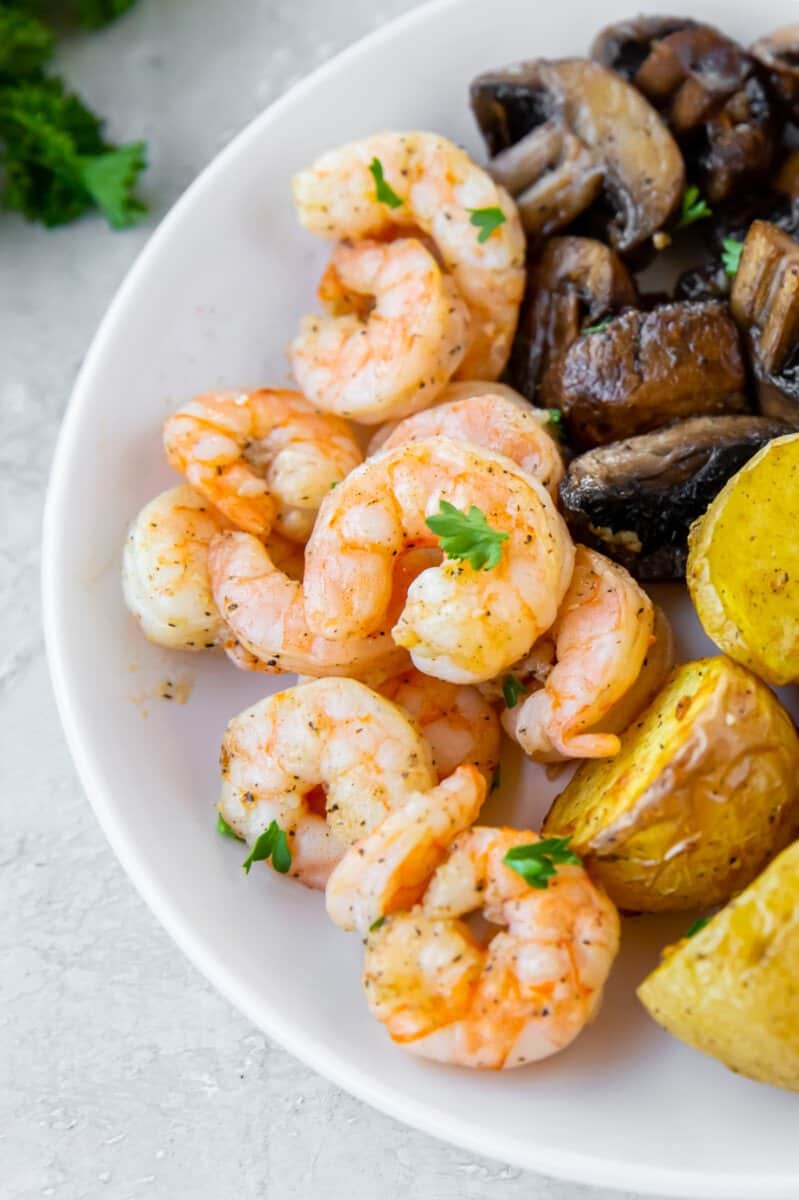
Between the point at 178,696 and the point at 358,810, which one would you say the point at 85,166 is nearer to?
the point at 178,696

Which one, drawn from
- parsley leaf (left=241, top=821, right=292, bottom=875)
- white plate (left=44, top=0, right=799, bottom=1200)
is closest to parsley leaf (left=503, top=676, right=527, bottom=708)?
white plate (left=44, top=0, right=799, bottom=1200)

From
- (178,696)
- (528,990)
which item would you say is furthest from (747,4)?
(528,990)

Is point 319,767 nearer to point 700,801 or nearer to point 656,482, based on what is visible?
point 700,801

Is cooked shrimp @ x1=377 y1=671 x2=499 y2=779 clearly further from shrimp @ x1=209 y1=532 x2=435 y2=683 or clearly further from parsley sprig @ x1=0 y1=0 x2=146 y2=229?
parsley sprig @ x1=0 y1=0 x2=146 y2=229

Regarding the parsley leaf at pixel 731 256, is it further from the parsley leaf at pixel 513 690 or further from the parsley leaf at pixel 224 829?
the parsley leaf at pixel 224 829

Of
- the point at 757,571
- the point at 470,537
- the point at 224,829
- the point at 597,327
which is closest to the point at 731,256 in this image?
the point at 597,327

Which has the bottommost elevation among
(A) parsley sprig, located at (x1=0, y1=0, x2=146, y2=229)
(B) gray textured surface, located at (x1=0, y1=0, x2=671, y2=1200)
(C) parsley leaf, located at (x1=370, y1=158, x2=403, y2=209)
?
(B) gray textured surface, located at (x1=0, y1=0, x2=671, y2=1200)
